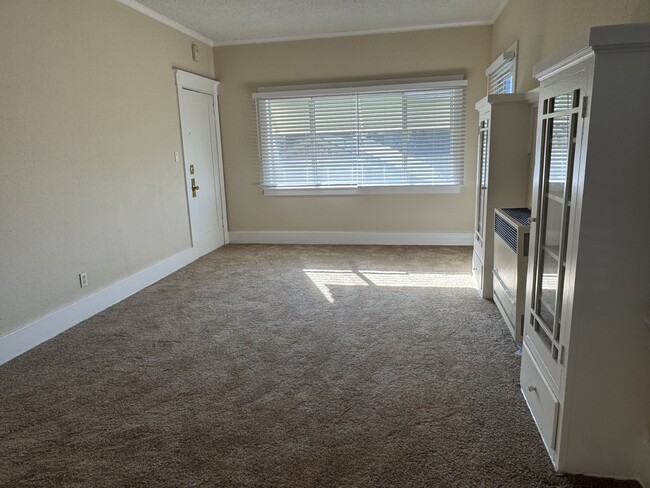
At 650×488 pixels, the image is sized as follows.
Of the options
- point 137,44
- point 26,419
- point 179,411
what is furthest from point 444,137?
point 26,419

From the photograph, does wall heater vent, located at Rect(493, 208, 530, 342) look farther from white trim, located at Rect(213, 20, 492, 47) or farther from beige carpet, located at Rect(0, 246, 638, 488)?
white trim, located at Rect(213, 20, 492, 47)

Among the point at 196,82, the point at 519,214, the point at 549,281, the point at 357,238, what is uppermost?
the point at 196,82

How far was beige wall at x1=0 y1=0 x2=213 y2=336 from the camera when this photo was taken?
10.0 ft

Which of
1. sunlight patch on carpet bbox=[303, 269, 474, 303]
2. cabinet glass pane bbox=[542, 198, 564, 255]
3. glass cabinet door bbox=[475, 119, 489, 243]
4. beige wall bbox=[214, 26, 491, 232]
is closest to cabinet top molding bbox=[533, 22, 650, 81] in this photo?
cabinet glass pane bbox=[542, 198, 564, 255]

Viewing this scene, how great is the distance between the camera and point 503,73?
4.59 meters

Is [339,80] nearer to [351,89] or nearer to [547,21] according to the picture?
[351,89]

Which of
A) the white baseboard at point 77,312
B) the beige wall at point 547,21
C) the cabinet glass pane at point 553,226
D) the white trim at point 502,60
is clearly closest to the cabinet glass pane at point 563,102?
the cabinet glass pane at point 553,226

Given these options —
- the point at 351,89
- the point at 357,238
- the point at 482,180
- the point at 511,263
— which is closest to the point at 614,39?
the point at 511,263

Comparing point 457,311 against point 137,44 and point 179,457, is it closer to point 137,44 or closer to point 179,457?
point 179,457

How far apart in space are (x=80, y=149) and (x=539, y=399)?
12.3 feet

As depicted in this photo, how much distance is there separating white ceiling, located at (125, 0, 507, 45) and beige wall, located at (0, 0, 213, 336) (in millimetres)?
424

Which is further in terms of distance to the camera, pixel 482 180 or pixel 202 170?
pixel 202 170

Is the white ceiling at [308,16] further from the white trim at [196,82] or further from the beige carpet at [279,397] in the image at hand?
the beige carpet at [279,397]

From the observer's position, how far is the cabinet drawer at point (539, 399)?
1.84 m
